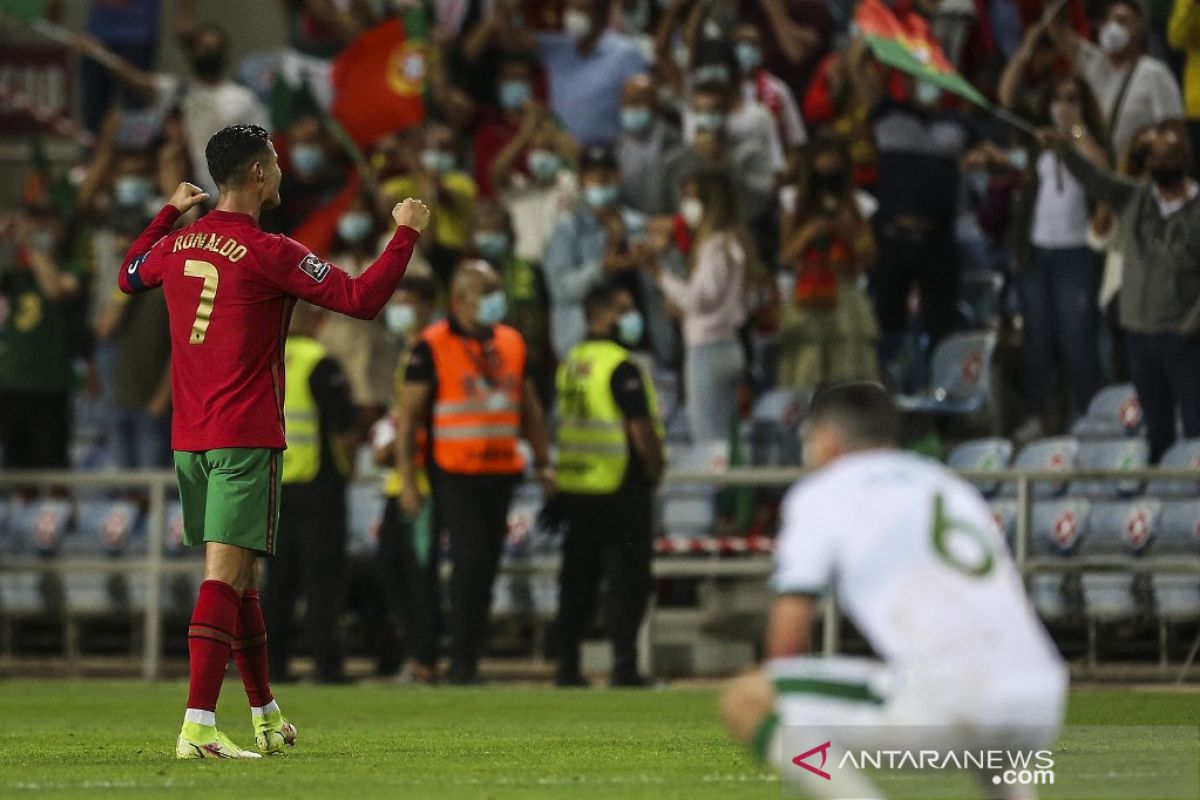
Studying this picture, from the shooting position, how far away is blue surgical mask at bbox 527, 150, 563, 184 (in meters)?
17.6

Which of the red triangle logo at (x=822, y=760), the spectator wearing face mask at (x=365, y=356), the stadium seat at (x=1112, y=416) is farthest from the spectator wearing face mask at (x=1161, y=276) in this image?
the red triangle logo at (x=822, y=760)

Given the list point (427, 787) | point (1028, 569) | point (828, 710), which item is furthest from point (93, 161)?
point (828, 710)

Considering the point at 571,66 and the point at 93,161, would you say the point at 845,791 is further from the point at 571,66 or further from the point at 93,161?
the point at 93,161

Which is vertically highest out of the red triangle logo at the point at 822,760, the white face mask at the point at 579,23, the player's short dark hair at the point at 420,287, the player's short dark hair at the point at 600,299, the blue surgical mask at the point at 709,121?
the white face mask at the point at 579,23

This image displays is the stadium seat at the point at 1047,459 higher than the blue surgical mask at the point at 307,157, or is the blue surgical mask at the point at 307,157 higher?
the blue surgical mask at the point at 307,157

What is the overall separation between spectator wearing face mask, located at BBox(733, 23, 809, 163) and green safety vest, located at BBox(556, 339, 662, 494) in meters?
3.71

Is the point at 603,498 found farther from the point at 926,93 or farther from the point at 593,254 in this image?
the point at 926,93

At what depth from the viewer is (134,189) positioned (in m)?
18.4

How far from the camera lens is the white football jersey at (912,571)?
4.92 meters

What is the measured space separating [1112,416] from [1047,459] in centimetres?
61

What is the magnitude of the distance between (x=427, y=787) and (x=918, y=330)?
9.75m

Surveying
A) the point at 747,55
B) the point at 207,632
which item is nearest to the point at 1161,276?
the point at 747,55

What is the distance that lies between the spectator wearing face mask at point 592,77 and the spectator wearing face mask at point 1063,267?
12.7 feet

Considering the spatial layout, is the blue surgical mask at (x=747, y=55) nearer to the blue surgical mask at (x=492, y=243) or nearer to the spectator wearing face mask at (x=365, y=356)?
the blue surgical mask at (x=492, y=243)
